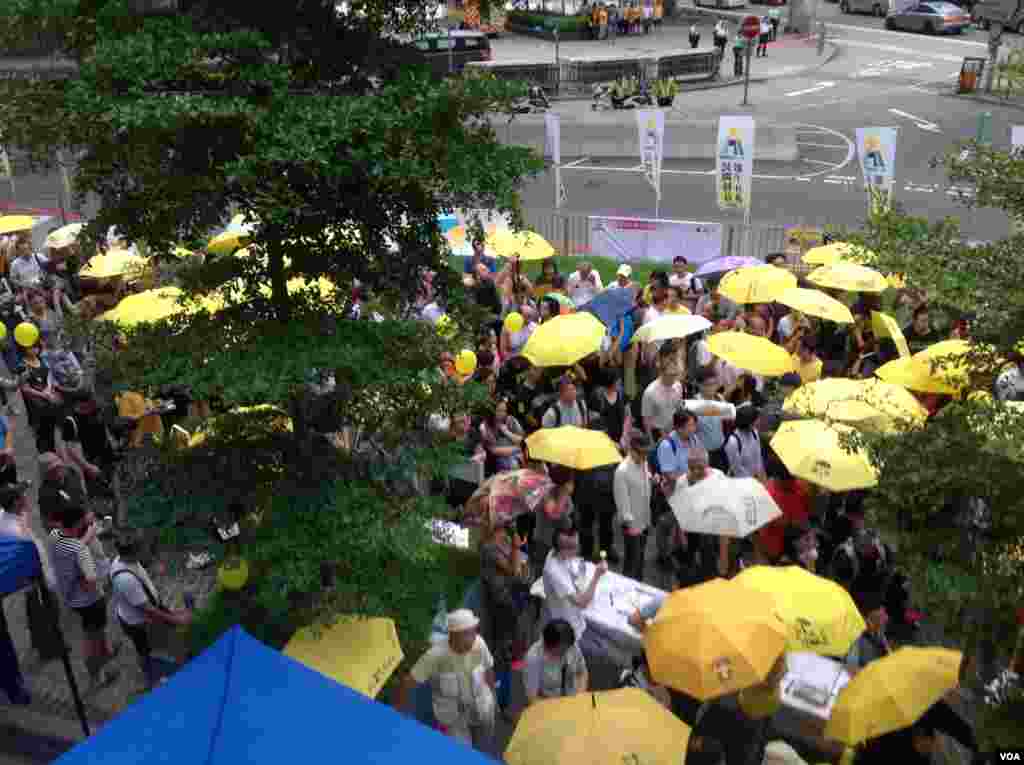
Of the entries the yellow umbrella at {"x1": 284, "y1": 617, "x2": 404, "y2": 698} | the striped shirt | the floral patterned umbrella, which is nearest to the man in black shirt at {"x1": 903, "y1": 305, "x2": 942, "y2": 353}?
the floral patterned umbrella

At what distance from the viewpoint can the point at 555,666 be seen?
6562mm

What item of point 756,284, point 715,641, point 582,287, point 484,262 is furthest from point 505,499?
point 484,262

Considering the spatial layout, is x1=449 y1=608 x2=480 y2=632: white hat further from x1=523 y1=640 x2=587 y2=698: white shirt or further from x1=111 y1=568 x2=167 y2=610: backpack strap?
x1=111 y1=568 x2=167 y2=610: backpack strap

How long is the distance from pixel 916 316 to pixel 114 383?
8951 mm

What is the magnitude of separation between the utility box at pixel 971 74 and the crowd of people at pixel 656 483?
2374 cm

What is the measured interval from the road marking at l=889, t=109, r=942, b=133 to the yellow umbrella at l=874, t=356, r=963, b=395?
22467mm

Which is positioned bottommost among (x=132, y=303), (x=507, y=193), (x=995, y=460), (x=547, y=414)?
(x=547, y=414)

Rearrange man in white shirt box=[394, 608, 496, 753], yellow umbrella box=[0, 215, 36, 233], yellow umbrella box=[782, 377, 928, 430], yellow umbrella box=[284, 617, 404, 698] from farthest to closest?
yellow umbrella box=[0, 215, 36, 233] < yellow umbrella box=[782, 377, 928, 430] < man in white shirt box=[394, 608, 496, 753] < yellow umbrella box=[284, 617, 404, 698]

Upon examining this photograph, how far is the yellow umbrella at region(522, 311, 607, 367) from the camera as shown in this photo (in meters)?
10.2

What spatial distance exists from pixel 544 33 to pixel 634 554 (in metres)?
40.4

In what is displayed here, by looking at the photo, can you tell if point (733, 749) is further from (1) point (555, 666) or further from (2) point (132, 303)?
(2) point (132, 303)

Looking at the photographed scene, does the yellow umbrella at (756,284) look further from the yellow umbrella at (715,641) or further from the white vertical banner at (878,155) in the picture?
the yellow umbrella at (715,641)

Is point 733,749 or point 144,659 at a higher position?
point 733,749

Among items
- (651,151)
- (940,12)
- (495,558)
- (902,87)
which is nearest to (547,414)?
(495,558)
